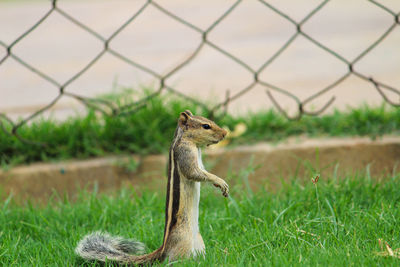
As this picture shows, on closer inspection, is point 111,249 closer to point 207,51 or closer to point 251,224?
point 251,224

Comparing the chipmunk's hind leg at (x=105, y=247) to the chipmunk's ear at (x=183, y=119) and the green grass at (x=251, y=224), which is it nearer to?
the green grass at (x=251, y=224)

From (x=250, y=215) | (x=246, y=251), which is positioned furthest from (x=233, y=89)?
(x=246, y=251)

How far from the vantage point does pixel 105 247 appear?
2697 mm

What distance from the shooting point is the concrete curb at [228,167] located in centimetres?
392

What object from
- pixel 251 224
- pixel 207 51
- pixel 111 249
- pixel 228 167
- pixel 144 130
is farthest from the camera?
pixel 207 51

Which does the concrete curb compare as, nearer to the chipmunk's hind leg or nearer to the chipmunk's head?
the chipmunk's hind leg

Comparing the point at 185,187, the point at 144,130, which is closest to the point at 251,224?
the point at 185,187

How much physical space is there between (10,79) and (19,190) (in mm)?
2670

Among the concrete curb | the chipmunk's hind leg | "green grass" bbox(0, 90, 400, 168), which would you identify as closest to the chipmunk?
the chipmunk's hind leg

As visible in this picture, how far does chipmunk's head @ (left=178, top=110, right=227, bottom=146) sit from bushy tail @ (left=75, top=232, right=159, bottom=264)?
490 mm

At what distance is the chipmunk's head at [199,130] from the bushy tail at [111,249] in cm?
49

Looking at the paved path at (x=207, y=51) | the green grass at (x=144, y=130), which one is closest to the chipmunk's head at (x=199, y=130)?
the green grass at (x=144, y=130)

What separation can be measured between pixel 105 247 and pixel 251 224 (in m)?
0.73

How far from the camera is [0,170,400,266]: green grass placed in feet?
8.46
